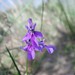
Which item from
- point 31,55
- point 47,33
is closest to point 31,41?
point 31,55

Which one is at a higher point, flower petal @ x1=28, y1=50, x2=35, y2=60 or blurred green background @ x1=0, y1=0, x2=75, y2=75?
flower petal @ x1=28, y1=50, x2=35, y2=60

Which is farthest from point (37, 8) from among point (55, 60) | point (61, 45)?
point (55, 60)

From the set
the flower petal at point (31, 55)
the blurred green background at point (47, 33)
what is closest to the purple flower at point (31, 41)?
the flower petal at point (31, 55)

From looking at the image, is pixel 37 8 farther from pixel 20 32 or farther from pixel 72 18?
pixel 20 32

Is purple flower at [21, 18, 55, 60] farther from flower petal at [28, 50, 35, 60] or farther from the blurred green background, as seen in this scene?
the blurred green background

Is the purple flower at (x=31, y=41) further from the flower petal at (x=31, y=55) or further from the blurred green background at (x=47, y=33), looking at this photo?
the blurred green background at (x=47, y=33)

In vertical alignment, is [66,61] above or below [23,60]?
below

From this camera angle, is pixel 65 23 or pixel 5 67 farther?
pixel 65 23

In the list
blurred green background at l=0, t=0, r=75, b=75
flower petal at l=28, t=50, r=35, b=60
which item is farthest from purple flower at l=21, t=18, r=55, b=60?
blurred green background at l=0, t=0, r=75, b=75
